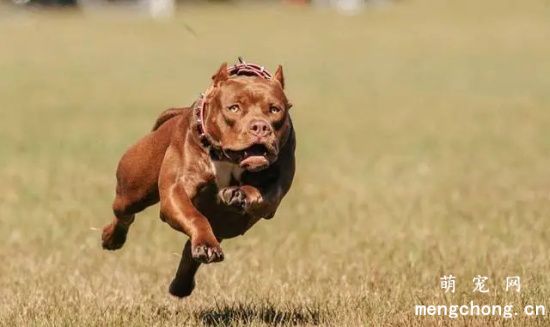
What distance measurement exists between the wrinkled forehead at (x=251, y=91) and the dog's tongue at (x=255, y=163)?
11.1 inches

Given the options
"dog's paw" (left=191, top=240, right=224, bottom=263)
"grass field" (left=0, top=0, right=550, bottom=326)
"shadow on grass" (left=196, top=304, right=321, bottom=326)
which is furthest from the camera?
"grass field" (left=0, top=0, right=550, bottom=326)

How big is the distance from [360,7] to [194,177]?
58.8 meters

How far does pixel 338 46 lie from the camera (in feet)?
149

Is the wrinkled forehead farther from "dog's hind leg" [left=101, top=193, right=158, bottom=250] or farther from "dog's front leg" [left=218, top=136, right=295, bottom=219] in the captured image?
"dog's hind leg" [left=101, top=193, right=158, bottom=250]

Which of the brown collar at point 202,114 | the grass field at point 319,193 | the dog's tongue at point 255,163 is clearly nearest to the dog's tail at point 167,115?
the grass field at point 319,193

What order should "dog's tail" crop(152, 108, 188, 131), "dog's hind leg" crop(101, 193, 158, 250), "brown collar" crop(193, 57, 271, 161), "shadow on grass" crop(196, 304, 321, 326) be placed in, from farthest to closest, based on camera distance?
1. "dog's tail" crop(152, 108, 188, 131)
2. "dog's hind leg" crop(101, 193, 158, 250)
3. "shadow on grass" crop(196, 304, 321, 326)
4. "brown collar" crop(193, 57, 271, 161)

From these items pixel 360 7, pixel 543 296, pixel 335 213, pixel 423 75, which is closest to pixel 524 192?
pixel 335 213

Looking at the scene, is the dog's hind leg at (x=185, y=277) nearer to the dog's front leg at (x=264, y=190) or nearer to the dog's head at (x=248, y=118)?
the dog's front leg at (x=264, y=190)

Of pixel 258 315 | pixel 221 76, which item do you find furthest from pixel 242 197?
pixel 258 315

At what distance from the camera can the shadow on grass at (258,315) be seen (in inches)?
264

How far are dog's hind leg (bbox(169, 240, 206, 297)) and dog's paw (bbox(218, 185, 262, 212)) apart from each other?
1.12 meters

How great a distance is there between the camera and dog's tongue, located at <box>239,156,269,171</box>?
19.0ft

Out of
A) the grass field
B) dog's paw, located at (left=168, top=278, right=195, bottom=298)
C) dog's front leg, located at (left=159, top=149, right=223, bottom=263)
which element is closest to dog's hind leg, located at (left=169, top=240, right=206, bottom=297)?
dog's paw, located at (left=168, top=278, right=195, bottom=298)

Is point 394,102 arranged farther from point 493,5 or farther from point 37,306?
point 493,5
